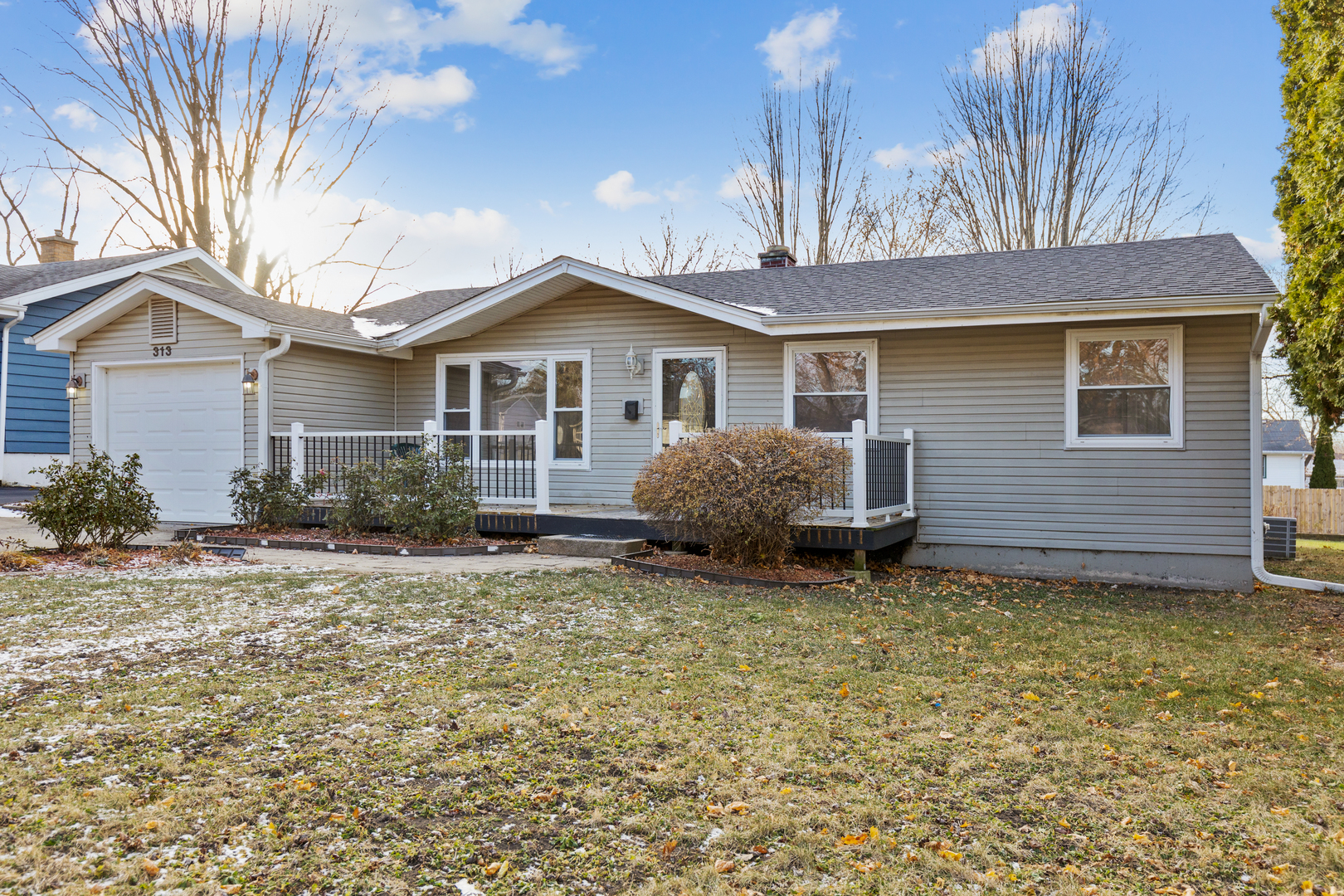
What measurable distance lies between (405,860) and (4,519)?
38.4 feet

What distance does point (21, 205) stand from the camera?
22906 millimetres

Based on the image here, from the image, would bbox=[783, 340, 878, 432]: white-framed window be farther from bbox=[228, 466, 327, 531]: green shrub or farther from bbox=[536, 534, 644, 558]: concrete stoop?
bbox=[228, 466, 327, 531]: green shrub

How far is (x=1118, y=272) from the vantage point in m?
9.87

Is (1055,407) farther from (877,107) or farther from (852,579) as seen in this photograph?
(877,107)

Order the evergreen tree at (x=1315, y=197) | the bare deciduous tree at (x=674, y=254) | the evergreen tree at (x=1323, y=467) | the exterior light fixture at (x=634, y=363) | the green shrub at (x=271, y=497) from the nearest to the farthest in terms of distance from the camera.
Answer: the evergreen tree at (x=1315, y=197), the green shrub at (x=271, y=497), the exterior light fixture at (x=634, y=363), the evergreen tree at (x=1323, y=467), the bare deciduous tree at (x=674, y=254)

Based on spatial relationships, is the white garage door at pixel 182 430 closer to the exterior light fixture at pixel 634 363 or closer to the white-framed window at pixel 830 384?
the exterior light fixture at pixel 634 363

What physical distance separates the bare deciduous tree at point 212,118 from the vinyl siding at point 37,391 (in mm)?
8008

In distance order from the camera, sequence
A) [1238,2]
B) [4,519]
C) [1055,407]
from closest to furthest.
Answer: [1055,407]
[4,519]
[1238,2]

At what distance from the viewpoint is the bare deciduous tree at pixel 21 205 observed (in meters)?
22.3

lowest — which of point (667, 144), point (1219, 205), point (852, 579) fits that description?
point (852, 579)

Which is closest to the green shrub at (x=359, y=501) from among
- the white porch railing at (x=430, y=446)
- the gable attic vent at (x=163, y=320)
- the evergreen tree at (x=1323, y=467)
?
the white porch railing at (x=430, y=446)

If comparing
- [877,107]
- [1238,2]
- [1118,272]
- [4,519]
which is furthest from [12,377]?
[1238,2]

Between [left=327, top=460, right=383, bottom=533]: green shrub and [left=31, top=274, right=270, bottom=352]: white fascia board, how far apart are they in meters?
2.50

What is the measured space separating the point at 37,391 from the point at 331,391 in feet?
21.5
